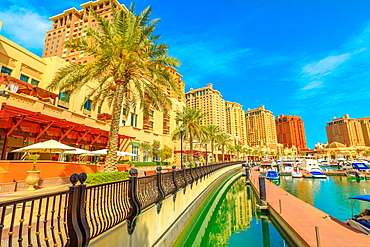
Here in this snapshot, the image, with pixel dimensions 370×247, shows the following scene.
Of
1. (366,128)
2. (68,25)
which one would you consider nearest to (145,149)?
(68,25)

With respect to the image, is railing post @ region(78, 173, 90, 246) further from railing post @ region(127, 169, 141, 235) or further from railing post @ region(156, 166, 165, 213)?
railing post @ region(156, 166, 165, 213)

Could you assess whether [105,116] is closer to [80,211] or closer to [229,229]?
[229,229]

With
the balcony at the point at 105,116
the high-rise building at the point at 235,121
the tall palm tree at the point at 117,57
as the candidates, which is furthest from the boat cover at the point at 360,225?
the high-rise building at the point at 235,121

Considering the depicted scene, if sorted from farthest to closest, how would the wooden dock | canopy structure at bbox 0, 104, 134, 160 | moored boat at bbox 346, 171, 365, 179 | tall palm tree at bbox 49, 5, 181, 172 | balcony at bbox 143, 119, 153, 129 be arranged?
balcony at bbox 143, 119, 153, 129 → moored boat at bbox 346, 171, 365, 179 → canopy structure at bbox 0, 104, 134, 160 → tall palm tree at bbox 49, 5, 181, 172 → the wooden dock

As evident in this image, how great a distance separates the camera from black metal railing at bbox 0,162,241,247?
10.9ft

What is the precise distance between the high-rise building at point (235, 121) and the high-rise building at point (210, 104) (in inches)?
726

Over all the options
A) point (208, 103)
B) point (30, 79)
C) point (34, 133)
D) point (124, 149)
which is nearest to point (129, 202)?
point (34, 133)

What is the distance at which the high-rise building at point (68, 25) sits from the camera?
8688 centimetres

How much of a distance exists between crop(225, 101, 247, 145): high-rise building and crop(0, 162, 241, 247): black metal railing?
522ft

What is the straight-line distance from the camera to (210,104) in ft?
481

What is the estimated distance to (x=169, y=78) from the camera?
15383mm

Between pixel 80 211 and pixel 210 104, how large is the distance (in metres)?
145

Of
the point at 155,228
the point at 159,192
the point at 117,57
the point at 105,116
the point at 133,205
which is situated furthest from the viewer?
the point at 105,116

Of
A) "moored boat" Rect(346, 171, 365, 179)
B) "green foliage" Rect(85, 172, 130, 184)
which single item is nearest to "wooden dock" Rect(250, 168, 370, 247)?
"green foliage" Rect(85, 172, 130, 184)
